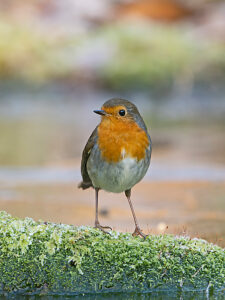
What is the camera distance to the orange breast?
4629mm

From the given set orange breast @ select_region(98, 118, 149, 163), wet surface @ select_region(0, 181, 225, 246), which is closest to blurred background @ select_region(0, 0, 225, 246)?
wet surface @ select_region(0, 181, 225, 246)

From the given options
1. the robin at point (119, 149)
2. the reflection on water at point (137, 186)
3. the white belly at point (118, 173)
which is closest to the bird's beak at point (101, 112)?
the robin at point (119, 149)

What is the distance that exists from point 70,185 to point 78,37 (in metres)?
10.1

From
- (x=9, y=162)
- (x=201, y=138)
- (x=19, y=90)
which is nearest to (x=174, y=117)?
(x=201, y=138)

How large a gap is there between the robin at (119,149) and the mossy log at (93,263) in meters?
0.55

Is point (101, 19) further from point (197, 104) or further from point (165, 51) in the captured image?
point (197, 104)

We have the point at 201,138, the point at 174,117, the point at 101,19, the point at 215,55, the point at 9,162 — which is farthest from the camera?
the point at 101,19

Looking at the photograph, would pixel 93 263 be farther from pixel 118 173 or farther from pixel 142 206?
pixel 142 206

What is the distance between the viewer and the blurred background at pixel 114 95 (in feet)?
22.2

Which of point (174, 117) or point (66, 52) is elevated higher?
point (66, 52)

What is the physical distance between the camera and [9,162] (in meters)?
9.20

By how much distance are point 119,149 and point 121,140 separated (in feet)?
0.20

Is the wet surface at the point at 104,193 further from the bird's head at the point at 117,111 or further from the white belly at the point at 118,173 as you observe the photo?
the bird's head at the point at 117,111

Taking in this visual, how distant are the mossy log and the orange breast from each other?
2.25ft
